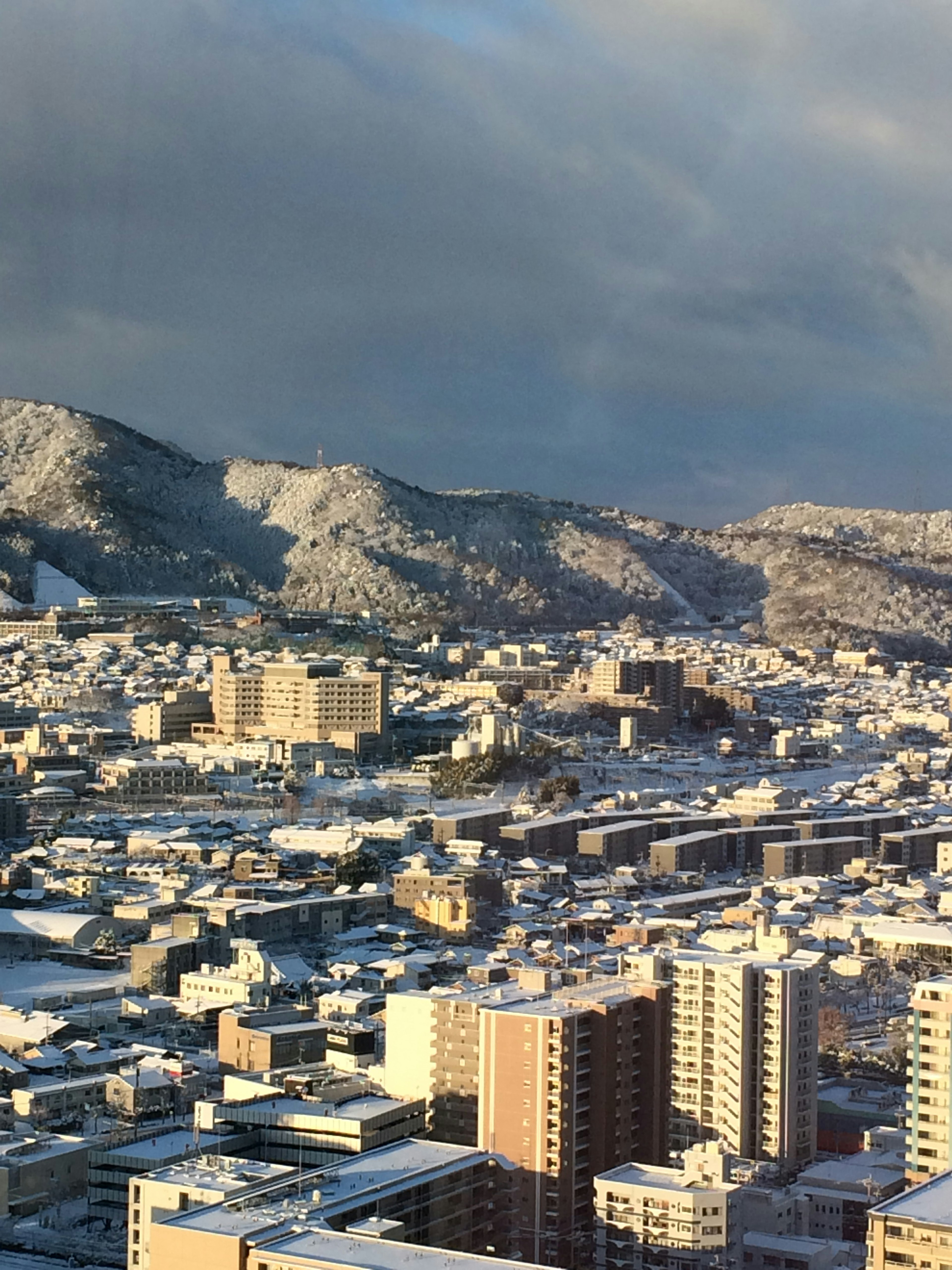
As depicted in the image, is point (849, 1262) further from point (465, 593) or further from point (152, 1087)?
point (465, 593)

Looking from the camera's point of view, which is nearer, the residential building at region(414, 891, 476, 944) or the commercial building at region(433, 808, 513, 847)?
the residential building at region(414, 891, 476, 944)

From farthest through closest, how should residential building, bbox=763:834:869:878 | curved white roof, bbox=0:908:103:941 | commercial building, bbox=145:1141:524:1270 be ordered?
residential building, bbox=763:834:869:878 → curved white roof, bbox=0:908:103:941 → commercial building, bbox=145:1141:524:1270

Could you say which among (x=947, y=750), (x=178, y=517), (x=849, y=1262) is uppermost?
(x=178, y=517)

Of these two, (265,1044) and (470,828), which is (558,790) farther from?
(265,1044)

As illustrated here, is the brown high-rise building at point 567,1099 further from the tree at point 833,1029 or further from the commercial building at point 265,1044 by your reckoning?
the tree at point 833,1029

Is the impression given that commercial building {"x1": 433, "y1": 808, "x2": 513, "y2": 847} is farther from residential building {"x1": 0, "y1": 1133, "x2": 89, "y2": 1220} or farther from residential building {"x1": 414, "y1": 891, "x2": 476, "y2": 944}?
residential building {"x1": 0, "y1": 1133, "x2": 89, "y2": 1220}

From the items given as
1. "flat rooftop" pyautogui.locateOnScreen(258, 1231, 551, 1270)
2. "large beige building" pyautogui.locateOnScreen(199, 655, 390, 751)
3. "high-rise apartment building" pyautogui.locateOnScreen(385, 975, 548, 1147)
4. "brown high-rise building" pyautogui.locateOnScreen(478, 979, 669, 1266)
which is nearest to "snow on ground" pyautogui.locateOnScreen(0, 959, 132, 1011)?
"high-rise apartment building" pyautogui.locateOnScreen(385, 975, 548, 1147)

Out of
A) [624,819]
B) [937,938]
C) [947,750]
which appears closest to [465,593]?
[947,750]
